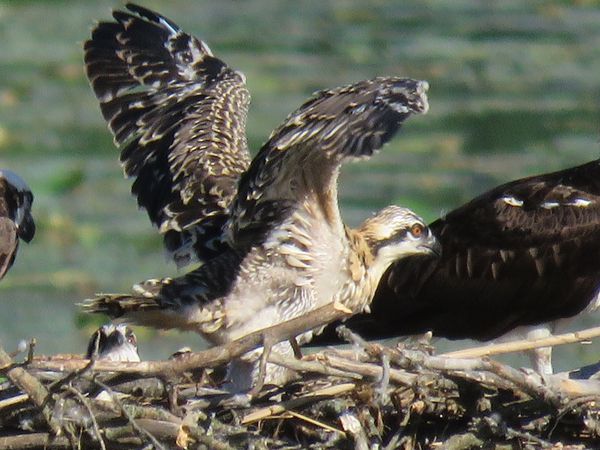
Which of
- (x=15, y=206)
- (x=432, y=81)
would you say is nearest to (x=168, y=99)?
(x=15, y=206)

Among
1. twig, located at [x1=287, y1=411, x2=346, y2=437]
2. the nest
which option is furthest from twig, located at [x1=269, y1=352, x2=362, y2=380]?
twig, located at [x1=287, y1=411, x2=346, y2=437]

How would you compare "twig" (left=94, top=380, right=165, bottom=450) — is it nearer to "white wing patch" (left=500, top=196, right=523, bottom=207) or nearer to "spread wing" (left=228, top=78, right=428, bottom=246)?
"spread wing" (left=228, top=78, right=428, bottom=246)

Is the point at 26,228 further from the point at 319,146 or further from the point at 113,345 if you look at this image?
the point at 319,146

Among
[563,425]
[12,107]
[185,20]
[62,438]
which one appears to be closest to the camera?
[62,438]

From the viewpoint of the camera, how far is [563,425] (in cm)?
834

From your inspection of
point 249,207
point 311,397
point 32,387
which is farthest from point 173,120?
point 32,387

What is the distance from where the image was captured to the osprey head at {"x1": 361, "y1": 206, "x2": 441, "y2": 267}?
8938 mm

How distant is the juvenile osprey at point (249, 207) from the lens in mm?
8078

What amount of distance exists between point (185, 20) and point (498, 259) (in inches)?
397

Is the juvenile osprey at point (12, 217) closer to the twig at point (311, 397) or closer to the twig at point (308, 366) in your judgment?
the twig at point (311, 397)

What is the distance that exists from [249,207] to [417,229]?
0.92m

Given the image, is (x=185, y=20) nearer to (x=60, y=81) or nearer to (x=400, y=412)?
(x=60, y=81)

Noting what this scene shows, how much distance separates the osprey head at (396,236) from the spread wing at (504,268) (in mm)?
861

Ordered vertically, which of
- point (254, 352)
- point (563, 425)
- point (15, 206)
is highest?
point (15, 206)
